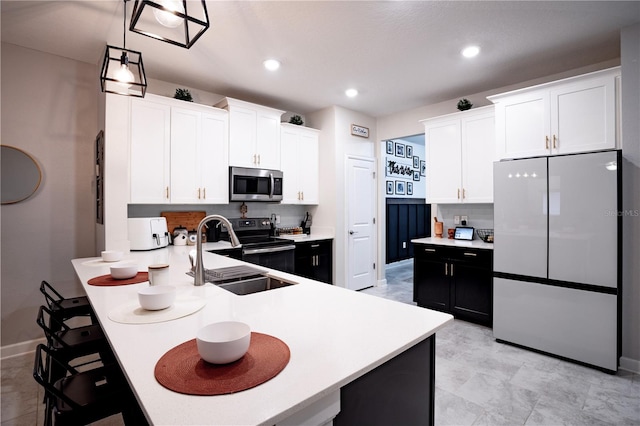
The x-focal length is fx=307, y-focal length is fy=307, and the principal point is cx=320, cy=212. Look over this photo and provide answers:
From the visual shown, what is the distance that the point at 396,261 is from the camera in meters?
6.88

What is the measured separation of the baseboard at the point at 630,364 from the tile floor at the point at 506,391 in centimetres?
7

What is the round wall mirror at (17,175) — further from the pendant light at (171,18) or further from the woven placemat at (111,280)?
the woven placemat at (111,280)

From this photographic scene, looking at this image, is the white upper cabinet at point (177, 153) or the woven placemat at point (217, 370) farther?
the white upper cabinet at point (177, 153)

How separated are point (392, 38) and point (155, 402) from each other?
9.86 feet

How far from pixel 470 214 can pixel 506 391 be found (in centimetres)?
237

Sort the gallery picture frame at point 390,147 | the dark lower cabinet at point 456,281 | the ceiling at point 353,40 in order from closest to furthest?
the ceiling at point 353,40 → the dark lower cabinet at point 456,281 → the gallery picture frame at point 390,147

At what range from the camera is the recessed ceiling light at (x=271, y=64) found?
313cm

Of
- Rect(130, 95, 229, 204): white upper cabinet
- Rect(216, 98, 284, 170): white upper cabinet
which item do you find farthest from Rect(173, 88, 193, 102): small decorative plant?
Rect(216, 98, 284, 170): white upper cabinet

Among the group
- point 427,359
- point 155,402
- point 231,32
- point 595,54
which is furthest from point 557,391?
point 231,32

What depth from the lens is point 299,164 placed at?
4.56 meters

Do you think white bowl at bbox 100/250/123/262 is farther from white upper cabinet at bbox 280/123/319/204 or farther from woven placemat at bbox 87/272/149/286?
white upper cabinet at bbox 280/123/319/204

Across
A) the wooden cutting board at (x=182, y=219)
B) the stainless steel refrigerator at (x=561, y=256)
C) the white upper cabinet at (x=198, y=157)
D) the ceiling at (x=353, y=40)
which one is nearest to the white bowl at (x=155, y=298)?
the ceiling at (x=353, y=40)

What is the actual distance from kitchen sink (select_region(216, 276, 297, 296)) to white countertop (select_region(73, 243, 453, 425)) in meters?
0.20

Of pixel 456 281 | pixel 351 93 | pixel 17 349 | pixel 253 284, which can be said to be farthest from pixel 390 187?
pixel 17 349
